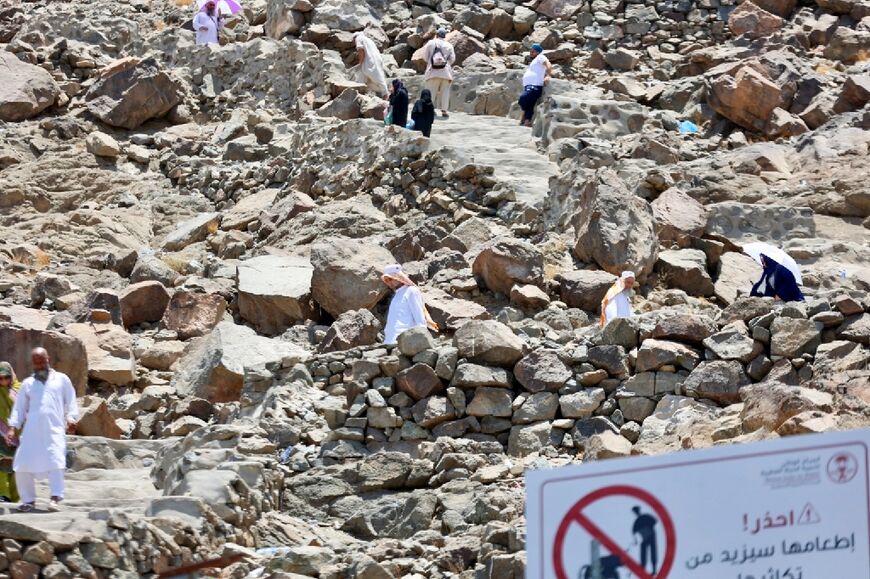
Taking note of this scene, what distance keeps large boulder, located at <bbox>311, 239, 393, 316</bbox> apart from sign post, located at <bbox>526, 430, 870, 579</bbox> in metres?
11.9

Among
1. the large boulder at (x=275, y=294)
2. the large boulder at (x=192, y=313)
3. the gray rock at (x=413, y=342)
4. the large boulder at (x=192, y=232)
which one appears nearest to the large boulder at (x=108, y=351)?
the large boulder at (x=192, y=313)

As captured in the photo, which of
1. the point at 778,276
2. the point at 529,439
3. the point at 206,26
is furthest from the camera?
the point at 206,26

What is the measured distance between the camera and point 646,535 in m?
5.73

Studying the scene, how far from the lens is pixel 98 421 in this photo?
15.0m

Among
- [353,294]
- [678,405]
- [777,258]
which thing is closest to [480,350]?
[678,405]

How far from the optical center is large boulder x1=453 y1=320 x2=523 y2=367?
14.0m

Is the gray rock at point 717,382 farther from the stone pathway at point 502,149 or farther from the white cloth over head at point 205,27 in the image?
the white cloth over head at point 205,27

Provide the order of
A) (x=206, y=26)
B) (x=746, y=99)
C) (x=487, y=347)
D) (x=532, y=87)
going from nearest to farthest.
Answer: (x=487, y=347) → (x=532, y=87) → (x=746, y=99) → (x=206, y=26)

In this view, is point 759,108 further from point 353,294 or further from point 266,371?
point 266,371

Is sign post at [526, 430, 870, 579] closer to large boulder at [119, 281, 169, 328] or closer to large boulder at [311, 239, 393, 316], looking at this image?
large boulder at [311, 239, 393, 316]

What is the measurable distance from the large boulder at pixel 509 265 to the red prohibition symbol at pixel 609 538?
1173 cm

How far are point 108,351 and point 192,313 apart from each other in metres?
1.39

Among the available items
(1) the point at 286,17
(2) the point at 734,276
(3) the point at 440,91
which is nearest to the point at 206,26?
(1) the point at 286,17

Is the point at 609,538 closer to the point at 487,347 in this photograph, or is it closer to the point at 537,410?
the point at 537,410
